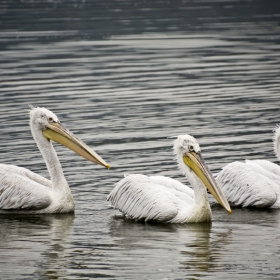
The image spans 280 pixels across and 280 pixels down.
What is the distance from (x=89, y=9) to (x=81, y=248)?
29864 mm

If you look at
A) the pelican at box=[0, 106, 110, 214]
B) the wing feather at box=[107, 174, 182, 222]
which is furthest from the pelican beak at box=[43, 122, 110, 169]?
the wing feather at box=[107, 174, 182, 222]

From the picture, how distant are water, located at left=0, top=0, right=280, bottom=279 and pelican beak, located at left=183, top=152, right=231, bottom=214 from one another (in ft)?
1.03

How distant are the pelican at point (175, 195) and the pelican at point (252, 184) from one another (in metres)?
0.54

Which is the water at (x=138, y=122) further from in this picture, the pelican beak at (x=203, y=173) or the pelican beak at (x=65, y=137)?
the pelican beak at (x=65, y=137)

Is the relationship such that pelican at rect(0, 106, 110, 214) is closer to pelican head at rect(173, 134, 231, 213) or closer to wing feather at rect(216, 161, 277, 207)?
pelican head at rect(173, 134, 231, 213)

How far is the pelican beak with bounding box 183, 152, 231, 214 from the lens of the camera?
805 cm

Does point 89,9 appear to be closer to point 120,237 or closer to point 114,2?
point 114,2

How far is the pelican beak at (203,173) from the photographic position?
8047mm

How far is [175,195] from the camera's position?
331 inches

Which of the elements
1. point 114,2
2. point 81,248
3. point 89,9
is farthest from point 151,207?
point 114,2

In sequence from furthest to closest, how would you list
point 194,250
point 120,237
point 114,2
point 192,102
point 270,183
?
point 114,2 → point 192,102 → point 270,183 → point 120,237 → point 194,250

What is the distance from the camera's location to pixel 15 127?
488 inches

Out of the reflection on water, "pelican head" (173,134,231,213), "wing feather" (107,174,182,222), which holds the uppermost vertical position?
"pelican head" (173,134,231,213)

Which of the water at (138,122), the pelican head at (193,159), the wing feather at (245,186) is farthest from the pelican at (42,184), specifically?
the wing feather at (245,186)
